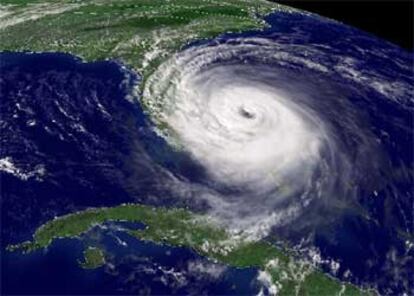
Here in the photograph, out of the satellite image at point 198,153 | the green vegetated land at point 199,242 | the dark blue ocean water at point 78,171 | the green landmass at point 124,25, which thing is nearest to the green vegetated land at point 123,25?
the green landmass at point 124,25

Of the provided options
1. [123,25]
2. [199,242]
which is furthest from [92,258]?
[123,25]

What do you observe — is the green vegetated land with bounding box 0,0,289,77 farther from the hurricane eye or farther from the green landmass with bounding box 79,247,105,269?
the green landmass with bounding box 79,247,105,269

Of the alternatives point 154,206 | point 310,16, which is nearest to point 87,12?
point 310,16

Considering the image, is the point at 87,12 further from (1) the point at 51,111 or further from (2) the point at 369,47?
(2) the point at 369,47

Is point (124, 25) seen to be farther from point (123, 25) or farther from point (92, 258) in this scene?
point (92, 258)

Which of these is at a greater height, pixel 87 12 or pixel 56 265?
pixel 87 12

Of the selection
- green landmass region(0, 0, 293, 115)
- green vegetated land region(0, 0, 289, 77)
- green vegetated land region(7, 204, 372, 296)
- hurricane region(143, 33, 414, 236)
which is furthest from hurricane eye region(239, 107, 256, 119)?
green vegetated land region(7, 204, 372, 296)
